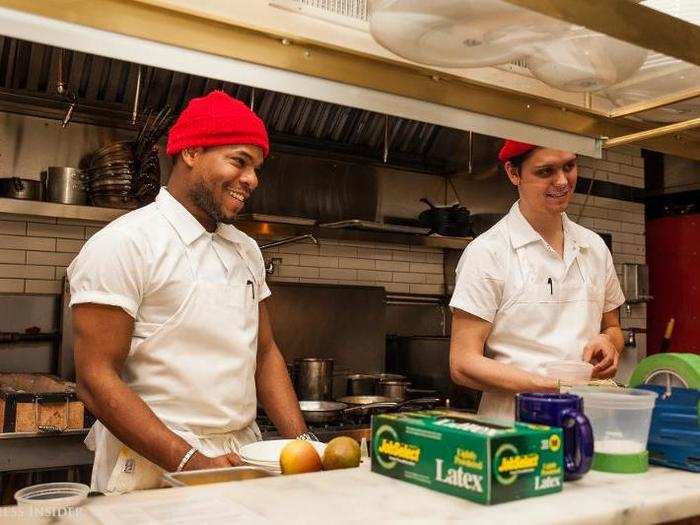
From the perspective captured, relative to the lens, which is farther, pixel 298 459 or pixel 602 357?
pixel 602 357

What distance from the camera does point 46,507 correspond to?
4.03 feet

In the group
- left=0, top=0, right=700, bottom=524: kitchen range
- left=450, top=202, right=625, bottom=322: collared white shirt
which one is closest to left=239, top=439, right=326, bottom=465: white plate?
left=0, top=0, right=700, bottom=524: kitchen range

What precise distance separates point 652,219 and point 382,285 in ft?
10.2

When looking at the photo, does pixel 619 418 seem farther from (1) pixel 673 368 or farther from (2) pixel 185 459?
(2) pixel 185 459

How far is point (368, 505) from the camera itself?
4.24 feet

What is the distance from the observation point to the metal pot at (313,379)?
4.02 m

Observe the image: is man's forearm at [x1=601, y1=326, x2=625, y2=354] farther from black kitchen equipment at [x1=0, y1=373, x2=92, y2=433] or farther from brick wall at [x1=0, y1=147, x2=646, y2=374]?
brick wall at [x1=0, y1=147, x2=646, y2=374]

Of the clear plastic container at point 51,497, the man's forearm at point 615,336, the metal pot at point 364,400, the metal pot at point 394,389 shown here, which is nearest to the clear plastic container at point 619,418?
the man's forearm at point 615,336

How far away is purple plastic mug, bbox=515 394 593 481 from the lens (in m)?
1.46

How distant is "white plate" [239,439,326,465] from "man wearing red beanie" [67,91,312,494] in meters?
0.17

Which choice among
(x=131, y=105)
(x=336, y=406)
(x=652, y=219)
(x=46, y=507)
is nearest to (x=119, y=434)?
(x=46, y=507)

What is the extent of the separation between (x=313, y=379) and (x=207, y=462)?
2187 millimetres

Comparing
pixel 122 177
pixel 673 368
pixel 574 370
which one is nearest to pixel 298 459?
pixel 574 370

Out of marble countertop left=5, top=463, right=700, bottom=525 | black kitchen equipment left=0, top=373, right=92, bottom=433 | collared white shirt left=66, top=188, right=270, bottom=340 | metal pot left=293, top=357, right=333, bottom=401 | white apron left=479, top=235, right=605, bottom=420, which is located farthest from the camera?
metal pot left=293, top=357, right=333, bottom=401
